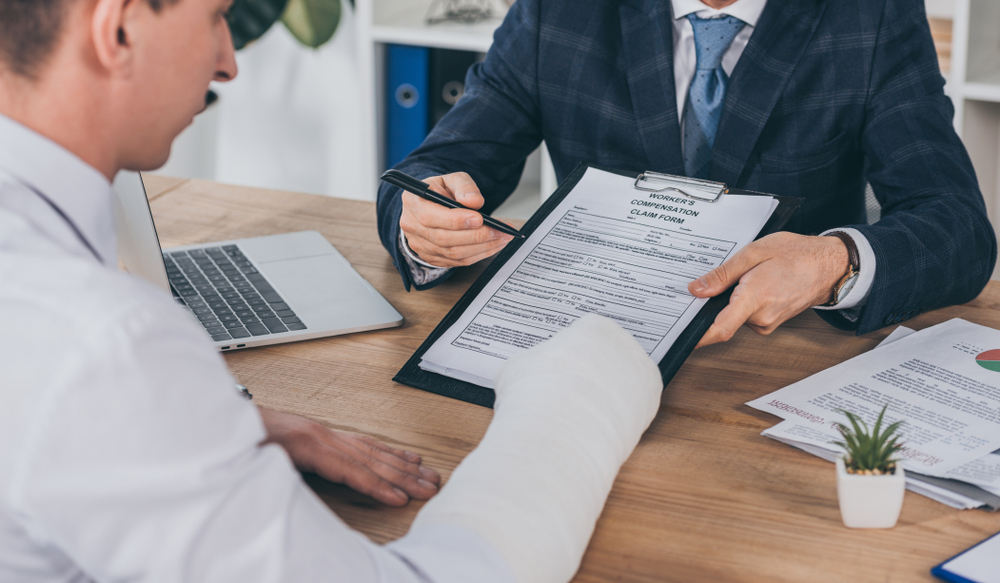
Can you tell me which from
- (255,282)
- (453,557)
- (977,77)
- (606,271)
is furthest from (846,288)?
(977,77)

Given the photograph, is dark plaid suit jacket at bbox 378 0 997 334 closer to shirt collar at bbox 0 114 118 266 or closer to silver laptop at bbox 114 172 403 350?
silver laptop at bbox 114 172 403 350

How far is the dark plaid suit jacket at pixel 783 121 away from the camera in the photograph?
1040 millimetres

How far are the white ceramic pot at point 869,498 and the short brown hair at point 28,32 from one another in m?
0.59

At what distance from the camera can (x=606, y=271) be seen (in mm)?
899

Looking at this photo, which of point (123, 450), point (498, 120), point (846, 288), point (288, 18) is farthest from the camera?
point (288, 18)

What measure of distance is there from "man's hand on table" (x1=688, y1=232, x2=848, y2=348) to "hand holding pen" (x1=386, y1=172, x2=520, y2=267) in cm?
26

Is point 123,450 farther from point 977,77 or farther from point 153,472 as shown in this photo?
point 977,77

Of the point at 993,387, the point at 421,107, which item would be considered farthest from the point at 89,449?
the point at 421,107

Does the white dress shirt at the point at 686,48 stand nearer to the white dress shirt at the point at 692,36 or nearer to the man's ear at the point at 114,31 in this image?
the white dress shirt at the point at 692,36

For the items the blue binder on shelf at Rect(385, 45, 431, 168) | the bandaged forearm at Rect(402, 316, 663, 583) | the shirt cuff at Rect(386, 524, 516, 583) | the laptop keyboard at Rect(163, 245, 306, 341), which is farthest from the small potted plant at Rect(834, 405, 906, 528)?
the blue binder on shelf at Rect(385, 45, 431, 168)

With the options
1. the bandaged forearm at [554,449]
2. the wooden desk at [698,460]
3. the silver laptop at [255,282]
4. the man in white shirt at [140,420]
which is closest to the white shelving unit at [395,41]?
the silver laptop at [255,282]

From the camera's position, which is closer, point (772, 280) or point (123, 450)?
point (123, 450)

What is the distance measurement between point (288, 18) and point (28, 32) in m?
2.09

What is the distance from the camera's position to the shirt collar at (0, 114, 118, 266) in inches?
18.4
